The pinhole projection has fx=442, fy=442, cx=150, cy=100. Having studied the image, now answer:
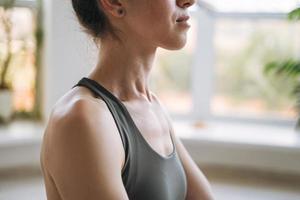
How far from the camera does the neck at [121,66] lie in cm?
74

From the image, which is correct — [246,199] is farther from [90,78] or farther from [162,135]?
[90,78]

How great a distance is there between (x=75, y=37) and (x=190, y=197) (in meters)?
0.89

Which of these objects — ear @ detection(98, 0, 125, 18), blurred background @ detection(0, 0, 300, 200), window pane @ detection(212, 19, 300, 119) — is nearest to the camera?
ear @ detection(98, 0, 125, 18)

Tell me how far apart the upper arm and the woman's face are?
18cm

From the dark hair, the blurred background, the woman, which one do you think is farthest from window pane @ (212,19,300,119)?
the dark hair

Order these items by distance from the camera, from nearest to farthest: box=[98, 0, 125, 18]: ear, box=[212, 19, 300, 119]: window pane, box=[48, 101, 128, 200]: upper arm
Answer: box=[48, 101, 128, 200]: upper arm
box=[98, 0, 125, 18]: ear
box=[212, 19, 300, 119]: window pane

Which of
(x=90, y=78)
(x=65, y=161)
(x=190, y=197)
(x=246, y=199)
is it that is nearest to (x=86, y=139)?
(x=65, y=161)

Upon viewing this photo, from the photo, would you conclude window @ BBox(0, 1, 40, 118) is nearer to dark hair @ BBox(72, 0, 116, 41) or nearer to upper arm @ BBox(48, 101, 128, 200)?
dark hair @ BBox(72, 0, 116, 41)

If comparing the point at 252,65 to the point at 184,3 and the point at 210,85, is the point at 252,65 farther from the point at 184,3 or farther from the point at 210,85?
the point at 184,3

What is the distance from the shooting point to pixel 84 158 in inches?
23.1

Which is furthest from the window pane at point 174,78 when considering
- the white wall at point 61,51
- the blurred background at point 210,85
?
the white wall at point 61,51

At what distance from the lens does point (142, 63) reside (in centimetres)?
78

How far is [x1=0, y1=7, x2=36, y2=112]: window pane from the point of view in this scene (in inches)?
69.1

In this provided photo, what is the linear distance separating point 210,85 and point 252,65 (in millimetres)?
192
